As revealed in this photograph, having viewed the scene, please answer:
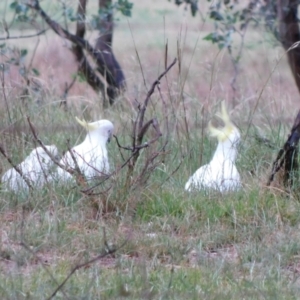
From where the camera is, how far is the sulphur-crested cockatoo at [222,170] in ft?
14.8

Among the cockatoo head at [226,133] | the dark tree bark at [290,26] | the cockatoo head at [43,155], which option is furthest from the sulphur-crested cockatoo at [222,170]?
the dark tree bark at [290,26]

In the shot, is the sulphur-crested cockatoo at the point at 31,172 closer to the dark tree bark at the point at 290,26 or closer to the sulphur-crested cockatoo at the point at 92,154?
the sulphur-crested cockatoo at the point at 92,154

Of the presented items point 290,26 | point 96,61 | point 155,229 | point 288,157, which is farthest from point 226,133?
point 96,61

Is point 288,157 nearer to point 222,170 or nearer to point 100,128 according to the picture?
point 222,170

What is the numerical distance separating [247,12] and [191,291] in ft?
15.4

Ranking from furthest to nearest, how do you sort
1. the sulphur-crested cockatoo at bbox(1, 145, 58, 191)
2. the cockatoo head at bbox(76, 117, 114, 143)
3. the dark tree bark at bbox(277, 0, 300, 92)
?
the dark tree bark at bbox(277, 0, 300, 92) → the cockatoo head at bbox(76, 117, 114, 143) → the sulphur-crested cockatoo at bbox(1, 145, 58, 191)

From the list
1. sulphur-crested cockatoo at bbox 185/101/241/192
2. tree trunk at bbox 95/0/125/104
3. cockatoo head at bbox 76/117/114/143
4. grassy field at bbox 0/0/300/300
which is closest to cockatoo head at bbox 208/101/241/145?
sulphur-crested cockatoo at bbox 185/101/241/192

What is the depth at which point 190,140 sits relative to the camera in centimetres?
529

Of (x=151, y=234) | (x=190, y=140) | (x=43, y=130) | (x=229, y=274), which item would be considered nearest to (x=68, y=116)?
(x=43, y=130)

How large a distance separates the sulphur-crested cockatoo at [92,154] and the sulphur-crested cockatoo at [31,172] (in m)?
0.09

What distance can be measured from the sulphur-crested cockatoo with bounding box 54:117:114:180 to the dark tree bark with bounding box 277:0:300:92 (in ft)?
6.76

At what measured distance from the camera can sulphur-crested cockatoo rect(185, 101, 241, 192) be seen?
14.8 feet

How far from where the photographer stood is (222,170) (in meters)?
4.58

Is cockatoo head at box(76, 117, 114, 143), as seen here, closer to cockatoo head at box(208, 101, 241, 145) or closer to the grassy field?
the grassy field
